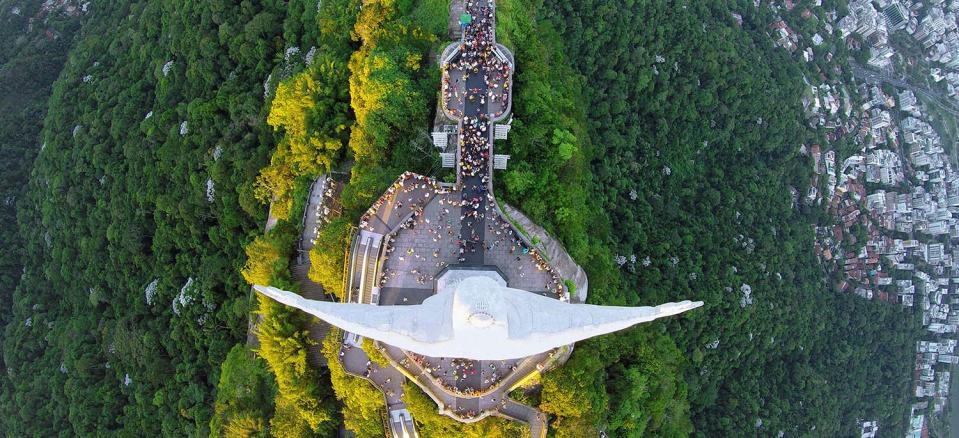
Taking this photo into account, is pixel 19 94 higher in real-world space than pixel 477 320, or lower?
higher

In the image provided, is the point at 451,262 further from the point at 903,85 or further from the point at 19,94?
the point at 903,85

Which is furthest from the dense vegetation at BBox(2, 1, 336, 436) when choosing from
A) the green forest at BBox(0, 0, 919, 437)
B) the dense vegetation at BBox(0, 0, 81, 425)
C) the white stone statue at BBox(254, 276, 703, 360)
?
the white stone statue at BBox(254, 276, 703, 360)

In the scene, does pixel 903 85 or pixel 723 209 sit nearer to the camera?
pixel 723 209

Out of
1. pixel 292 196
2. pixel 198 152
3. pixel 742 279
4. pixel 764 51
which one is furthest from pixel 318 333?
pixel 764 51

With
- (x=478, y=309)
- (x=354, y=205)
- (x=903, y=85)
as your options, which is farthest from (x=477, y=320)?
(x=903, y=85)

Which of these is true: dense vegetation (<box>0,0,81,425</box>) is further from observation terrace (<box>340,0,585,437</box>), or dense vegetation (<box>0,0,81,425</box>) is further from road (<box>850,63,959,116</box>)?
road (<box>850,63,959,116</box>)
